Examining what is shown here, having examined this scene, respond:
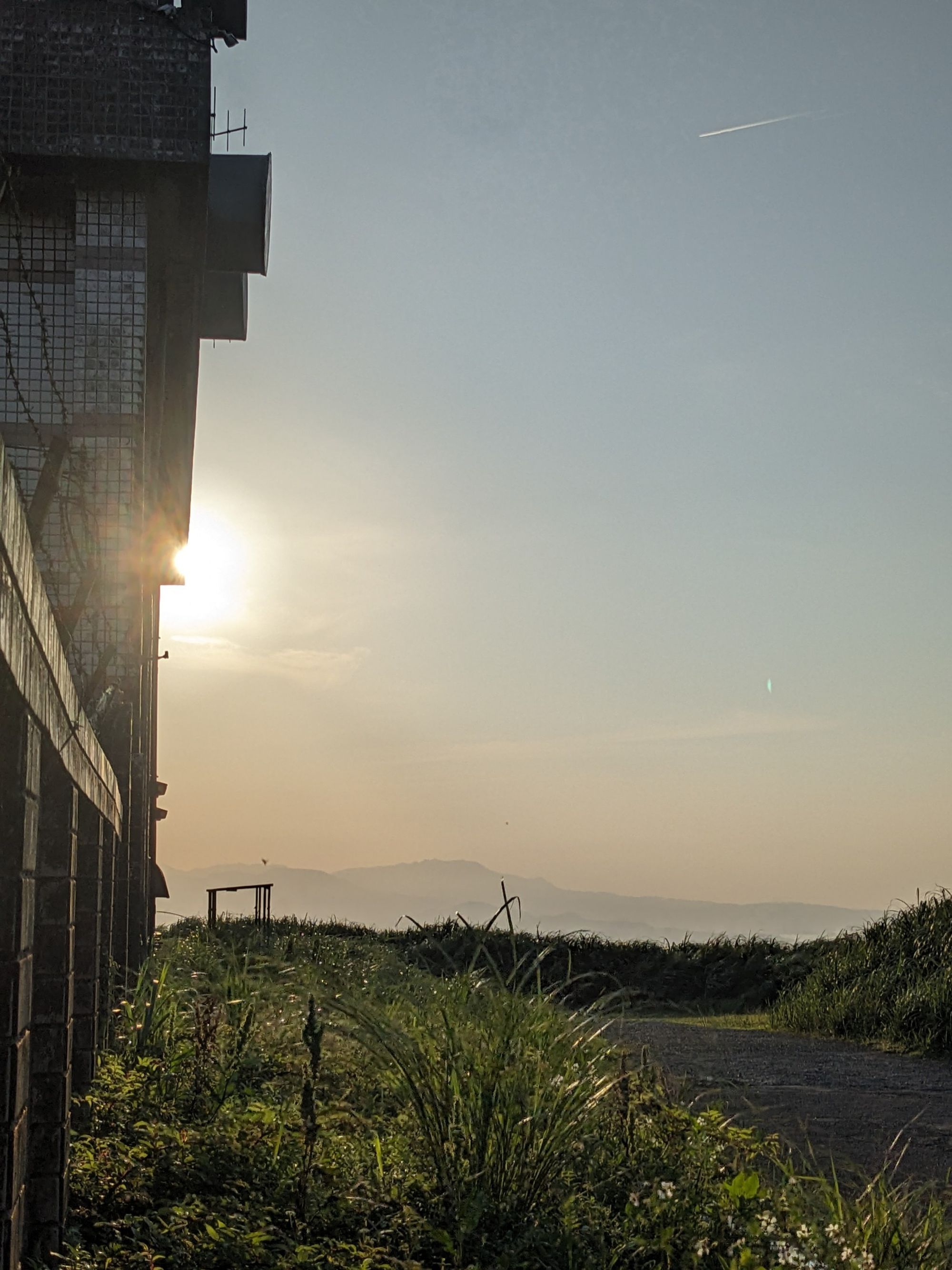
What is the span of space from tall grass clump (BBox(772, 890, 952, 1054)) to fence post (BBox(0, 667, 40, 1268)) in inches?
346

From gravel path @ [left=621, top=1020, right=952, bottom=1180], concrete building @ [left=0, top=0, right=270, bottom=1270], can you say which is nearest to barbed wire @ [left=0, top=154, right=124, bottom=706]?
concrete building @ [left=0, top=0, right=270, bottom=1270]

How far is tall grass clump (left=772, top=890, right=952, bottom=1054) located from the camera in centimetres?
1061

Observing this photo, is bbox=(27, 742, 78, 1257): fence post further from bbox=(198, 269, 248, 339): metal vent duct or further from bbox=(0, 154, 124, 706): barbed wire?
bbox=(198, 269, 248, 339): metal vent duct

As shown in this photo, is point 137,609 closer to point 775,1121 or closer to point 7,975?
point 775,1121

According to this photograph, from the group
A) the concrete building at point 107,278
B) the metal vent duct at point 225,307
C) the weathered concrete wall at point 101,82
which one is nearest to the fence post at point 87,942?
the concrete building at point 107,278

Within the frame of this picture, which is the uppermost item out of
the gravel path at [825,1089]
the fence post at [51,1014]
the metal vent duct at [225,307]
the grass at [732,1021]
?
the metal vent duct at [225,307]

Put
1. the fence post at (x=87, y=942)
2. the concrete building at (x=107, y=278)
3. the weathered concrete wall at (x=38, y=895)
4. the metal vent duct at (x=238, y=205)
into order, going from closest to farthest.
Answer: the weathered concrete wall at (x=38, y=895), the fence post at (x=87, y=942), the concrete building at (x=107, y=278), the metal vent duct at (x=238, y=205)

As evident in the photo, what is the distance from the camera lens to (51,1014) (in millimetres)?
3789

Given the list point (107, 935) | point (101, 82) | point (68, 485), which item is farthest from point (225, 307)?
point (107, 935)

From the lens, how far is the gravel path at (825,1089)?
6621 millimetres

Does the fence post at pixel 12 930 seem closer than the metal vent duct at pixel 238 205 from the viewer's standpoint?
Yes

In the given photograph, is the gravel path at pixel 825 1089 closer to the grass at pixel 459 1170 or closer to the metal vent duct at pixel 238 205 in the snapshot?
the grass at pixel 459 1170

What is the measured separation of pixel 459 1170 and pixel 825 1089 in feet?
14.7

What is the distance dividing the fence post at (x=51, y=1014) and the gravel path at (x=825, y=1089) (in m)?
2.64
